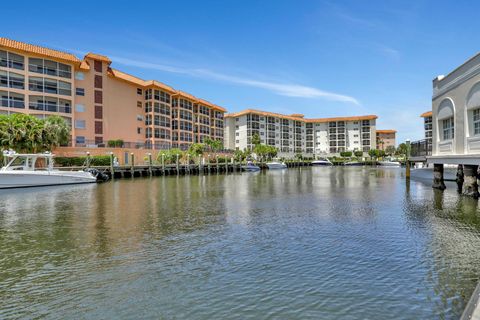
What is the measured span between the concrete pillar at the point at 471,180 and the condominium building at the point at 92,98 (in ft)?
165

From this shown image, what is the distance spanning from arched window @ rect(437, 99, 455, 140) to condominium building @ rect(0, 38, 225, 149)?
48.3 meters

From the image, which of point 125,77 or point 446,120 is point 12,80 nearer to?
point 125,77

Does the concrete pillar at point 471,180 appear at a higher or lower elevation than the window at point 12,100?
lower

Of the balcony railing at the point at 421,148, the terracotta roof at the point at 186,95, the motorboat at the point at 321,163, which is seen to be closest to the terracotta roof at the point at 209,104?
the terracotta roof at the point at 186,95

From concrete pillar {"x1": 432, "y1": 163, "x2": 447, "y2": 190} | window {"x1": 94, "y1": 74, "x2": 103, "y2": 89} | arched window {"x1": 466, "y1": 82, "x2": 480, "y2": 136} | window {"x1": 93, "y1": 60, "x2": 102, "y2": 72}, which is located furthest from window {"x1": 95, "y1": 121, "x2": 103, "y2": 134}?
arched window {"x1": 466, "y1": 82, "x2": 480, "y2": 136}

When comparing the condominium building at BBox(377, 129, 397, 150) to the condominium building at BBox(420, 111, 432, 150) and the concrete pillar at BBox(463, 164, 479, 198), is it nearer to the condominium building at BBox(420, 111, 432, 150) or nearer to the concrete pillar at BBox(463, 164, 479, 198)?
the condominium building at BBox(420, 111, 432, 150)

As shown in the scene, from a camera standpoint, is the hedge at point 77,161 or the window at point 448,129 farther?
the hedge at point 77,161

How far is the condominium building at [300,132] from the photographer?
416 ft

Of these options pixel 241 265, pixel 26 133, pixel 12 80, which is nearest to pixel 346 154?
pixel 12 80

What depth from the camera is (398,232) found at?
44.6 feet

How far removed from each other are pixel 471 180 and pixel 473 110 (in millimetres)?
4585

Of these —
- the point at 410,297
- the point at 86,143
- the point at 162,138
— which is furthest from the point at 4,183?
the point at 162,138

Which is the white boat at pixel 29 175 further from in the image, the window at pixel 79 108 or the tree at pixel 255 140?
the tree at pixel 255 140

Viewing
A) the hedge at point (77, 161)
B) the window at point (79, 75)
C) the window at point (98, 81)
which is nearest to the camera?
the hedge at point (77, 161)
